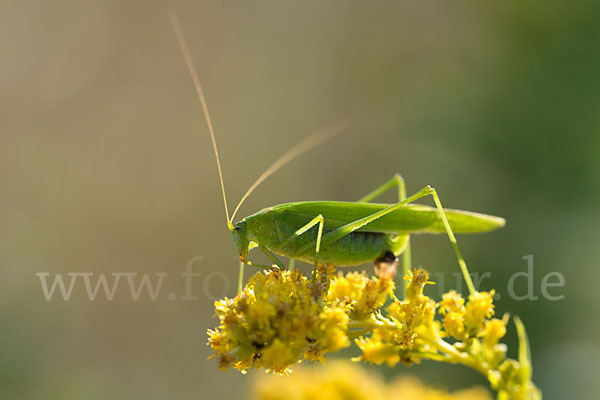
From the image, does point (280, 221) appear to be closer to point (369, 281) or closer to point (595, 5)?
point (369, 281)

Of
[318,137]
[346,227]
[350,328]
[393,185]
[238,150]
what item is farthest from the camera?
[238,150]

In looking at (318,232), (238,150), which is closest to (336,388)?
(318,232)

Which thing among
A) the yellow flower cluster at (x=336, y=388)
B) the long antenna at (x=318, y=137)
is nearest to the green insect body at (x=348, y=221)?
the yellow flower cluster at (x=336, y=388)

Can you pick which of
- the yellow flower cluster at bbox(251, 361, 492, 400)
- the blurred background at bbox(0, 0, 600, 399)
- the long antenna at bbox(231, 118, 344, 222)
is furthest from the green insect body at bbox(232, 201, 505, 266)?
the long antenna at bbox(231, 118, 344, 222)

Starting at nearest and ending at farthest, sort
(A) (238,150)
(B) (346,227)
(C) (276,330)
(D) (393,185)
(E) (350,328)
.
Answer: (C) (276,330), (E) (350,328), (B) (346,227), (D) (393,185), (A) (238,150)

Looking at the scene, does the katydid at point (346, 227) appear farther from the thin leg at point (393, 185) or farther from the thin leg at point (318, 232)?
the thin leg at point (393, 185)

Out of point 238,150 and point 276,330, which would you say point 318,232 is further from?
point 238,150

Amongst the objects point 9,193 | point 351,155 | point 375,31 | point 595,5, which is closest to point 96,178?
point 9,193

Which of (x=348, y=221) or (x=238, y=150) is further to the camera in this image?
(x=238, y=150)
